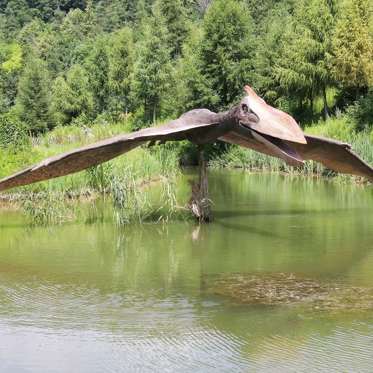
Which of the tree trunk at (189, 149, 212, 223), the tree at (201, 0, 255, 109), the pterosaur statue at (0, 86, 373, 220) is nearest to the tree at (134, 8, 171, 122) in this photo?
the tree at (201, 0, 255, 109)

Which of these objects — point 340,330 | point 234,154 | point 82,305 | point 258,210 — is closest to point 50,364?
point 82,305

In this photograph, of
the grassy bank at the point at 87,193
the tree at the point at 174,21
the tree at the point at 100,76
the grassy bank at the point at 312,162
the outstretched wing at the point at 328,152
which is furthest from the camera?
the tree at the point at 174,21

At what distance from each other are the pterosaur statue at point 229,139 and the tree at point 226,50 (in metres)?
24.2

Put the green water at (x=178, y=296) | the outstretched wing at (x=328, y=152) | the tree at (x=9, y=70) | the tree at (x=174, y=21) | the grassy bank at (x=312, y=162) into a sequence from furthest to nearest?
the tree at (x=9, y=70)
the tree at (x=174, y=21)
the grassy bank at (x=312, y=162)
the outstretched wing at (x=328, y=152)
the green water at (x=178, y=296)

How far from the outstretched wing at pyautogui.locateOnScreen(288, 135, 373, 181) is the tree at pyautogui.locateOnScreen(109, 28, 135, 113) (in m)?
34.3

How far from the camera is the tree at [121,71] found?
4666cm

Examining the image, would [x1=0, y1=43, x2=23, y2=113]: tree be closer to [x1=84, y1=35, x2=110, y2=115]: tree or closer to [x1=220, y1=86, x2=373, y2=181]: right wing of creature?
[x1=84, y1=35, x2=110, y2=115]: tree

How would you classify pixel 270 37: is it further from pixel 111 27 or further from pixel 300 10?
pixel 111 27

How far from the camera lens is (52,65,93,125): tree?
49.2m

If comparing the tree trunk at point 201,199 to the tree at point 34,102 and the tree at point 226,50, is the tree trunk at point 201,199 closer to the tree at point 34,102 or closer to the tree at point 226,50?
the tree at point 226,50

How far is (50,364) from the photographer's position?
6.51 metres

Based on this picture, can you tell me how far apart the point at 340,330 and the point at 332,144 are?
499 centimetres

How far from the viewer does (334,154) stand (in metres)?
12.3

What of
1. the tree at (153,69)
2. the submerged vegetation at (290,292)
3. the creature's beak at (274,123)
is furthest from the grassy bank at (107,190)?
the tree at (153,69)
